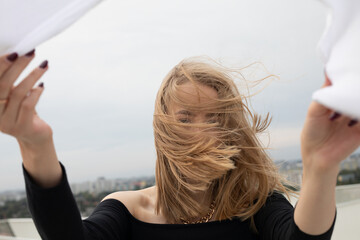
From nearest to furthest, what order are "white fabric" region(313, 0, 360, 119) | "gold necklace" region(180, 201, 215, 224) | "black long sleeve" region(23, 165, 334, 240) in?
"white fabric" region(313, 0, 360, 119)
"black long sleeve" region(23, 165, 334, 240)
"gold necklace" region(180, 201, 215, 224)

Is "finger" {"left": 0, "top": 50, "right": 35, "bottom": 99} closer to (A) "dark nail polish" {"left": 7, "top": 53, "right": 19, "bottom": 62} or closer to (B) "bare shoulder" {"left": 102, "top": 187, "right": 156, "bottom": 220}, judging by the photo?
(A) "dark nail polish" {"left": 7, "top": 53, "right": 19, "bottom": 62}

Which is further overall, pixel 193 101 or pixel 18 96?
pixel 193 101

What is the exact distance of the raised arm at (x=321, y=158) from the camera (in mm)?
677

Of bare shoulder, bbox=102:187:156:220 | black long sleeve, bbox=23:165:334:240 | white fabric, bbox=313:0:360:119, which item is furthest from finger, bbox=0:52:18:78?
bare shoulder, bbox=102:187:156:220

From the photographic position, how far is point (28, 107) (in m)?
0.67

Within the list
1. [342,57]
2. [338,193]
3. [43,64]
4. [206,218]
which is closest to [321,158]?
[342,57]

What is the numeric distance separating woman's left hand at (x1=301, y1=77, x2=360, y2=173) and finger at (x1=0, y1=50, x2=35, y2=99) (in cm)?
51

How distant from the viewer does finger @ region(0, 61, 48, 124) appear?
649 mm

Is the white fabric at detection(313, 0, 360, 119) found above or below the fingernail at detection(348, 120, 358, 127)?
above

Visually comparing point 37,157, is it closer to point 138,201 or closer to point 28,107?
point 28,107

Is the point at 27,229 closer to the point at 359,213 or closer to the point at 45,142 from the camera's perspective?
the point at 359,213

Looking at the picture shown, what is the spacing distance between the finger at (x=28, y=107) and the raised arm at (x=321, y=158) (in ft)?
1.61

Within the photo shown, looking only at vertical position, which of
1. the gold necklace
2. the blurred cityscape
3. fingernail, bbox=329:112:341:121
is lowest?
the blurred cityscape

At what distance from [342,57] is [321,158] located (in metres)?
0.20
